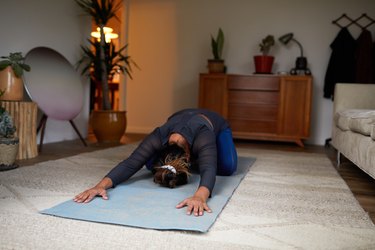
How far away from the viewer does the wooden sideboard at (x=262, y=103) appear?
4.70m

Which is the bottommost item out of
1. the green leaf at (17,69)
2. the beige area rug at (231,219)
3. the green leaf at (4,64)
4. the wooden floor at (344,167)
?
the wooden floor at (344,167)

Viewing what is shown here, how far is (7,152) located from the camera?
247cm

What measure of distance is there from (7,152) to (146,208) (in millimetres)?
1347

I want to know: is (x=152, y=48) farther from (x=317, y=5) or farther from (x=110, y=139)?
(x=317, y=5)

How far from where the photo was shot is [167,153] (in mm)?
2115

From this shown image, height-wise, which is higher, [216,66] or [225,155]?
[216,66]

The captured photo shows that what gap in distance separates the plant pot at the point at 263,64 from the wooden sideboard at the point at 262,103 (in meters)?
0.18

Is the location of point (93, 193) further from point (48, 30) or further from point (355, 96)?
point (355, 96)

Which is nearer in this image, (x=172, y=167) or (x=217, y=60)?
(x=172, y=167)

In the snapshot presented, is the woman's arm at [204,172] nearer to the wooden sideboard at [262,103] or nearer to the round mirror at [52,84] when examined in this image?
the round mirror at [52,84]

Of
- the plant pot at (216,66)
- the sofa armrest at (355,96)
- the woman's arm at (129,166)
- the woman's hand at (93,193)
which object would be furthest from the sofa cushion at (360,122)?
the plant pot at (216,66)

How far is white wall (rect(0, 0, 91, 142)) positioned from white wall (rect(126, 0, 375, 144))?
147cm

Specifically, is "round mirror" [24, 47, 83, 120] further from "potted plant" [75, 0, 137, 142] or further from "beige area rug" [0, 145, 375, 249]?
"beige area rug" [0, 145, 375, 249]

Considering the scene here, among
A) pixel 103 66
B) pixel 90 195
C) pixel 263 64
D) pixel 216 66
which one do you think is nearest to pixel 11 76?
pixel 103 66
